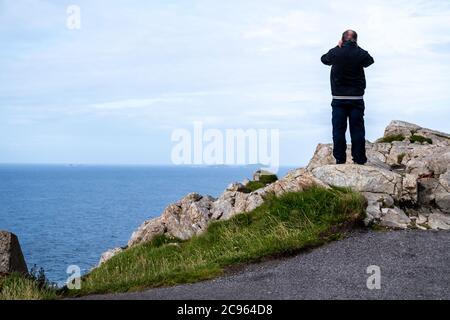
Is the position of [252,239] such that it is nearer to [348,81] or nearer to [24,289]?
[348,81]

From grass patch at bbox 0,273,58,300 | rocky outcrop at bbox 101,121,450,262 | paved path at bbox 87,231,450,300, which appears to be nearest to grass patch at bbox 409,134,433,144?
rocky outcrop at bbox 101,121,450,262

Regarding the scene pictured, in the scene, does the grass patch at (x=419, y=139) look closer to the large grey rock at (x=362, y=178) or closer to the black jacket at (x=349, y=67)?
the large grey rock at (x=362, y=178)

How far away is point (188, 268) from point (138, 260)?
696 centimetres

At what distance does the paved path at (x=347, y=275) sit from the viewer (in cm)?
1262

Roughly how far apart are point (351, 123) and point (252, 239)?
17.5 feet

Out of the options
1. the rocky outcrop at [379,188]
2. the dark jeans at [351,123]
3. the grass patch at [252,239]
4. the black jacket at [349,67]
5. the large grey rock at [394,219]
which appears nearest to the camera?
the grass patch at [252,239]

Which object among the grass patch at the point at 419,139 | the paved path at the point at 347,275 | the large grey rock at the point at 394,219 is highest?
the grass patch at the point at 419,139

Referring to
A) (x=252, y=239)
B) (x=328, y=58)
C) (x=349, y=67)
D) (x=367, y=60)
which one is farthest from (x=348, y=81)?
(x=252, y=239)

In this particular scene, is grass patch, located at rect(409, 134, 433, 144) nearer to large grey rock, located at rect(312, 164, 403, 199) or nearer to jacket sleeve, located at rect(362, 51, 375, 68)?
large grey rock, located at rect(312, 164, 403, 199)

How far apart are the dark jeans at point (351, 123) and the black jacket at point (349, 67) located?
350 millimetres

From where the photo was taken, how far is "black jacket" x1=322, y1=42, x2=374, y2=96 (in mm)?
19625

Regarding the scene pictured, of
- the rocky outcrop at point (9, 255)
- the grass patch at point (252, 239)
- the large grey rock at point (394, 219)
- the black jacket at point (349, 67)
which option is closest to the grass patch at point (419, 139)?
the black jacket at point (349, 67)

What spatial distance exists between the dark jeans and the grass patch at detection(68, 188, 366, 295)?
2.36m
